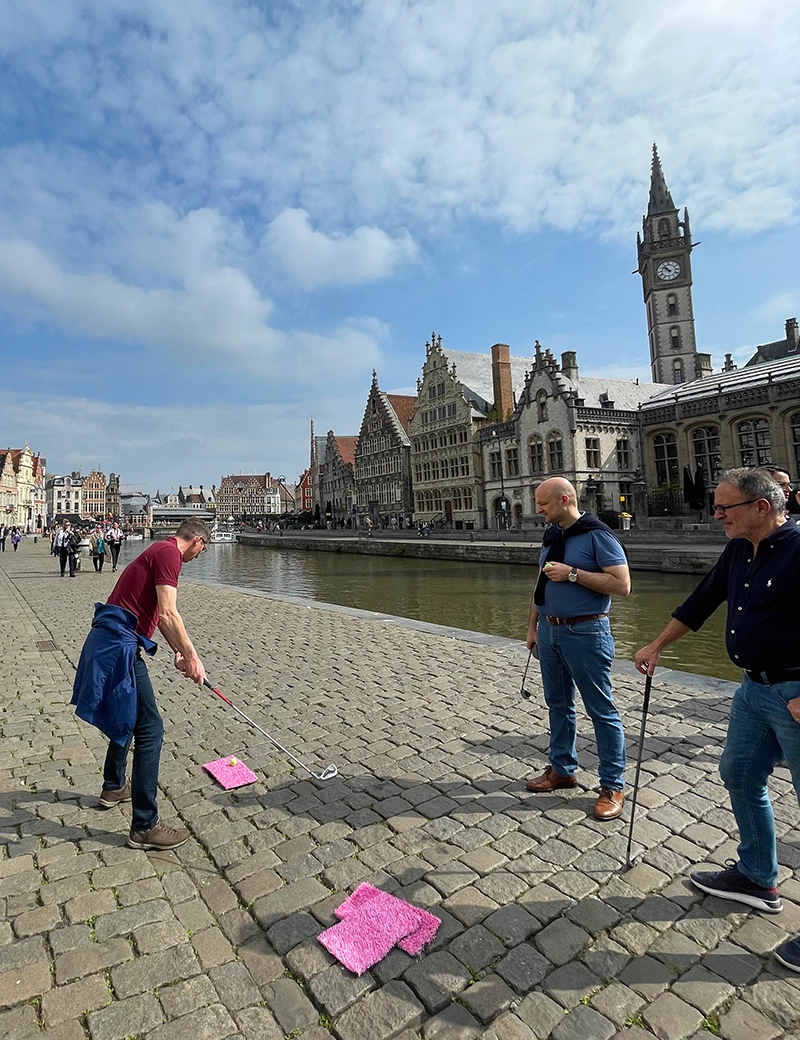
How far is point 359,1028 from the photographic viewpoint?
2252 millimetres

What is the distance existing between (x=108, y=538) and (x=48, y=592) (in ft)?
24.4

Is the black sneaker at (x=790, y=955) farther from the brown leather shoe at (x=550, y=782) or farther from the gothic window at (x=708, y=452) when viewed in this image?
the gothic window at (x=708, y=452)

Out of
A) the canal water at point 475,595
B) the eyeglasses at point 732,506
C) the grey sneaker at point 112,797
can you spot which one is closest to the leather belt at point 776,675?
the eyeglasses at point 732,506

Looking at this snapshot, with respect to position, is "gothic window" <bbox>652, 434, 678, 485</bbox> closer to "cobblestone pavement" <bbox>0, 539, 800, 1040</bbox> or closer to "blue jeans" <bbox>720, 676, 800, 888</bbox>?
"cobblestone pavement" <bbox>0, 539, 800, 1040</bbox>

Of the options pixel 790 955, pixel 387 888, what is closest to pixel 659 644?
pixel 790 955

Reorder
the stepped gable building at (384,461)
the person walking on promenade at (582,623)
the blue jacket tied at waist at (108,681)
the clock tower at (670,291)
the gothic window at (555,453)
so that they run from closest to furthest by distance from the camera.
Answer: the blue jacket tied at waist at (108,681)
the person walking on promenade at (582,623)
the gothic window at (555,453)
the clock tower at (670,291)
the stepped gable building at (384,461)

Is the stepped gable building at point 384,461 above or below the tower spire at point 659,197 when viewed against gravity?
below

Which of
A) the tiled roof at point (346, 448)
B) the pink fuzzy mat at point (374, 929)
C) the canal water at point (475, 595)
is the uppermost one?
the tiled roof at point (346, 448)

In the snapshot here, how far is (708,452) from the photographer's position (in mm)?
38594

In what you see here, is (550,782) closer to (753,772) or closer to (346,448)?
(753,772)

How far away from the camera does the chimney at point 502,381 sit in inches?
2014

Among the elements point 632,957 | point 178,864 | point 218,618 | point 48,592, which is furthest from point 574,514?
point 48,592

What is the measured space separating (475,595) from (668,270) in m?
53.3

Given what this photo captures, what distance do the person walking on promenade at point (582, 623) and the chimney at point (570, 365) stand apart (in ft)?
143
